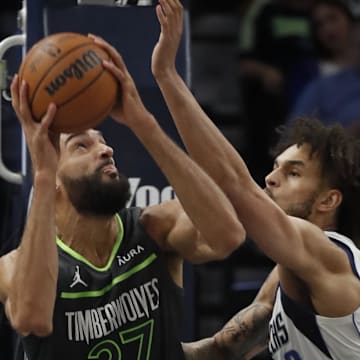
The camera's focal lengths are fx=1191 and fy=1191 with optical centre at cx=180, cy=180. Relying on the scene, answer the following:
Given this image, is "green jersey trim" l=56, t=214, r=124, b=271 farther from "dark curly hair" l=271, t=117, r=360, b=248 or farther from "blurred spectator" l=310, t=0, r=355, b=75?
"blurred spectator" l=310, t=0, r=355, b=75

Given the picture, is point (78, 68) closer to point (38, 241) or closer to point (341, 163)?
point (38, 241)

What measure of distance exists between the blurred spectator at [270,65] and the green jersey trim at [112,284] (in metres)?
3.46

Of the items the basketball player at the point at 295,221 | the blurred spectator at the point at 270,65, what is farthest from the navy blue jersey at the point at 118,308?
the blurred spectator at the point at 270,65

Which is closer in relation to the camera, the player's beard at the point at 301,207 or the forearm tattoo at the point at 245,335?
→ the player's beard at the point at 301,207

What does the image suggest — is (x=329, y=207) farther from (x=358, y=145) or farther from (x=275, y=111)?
(x=275, y=111)

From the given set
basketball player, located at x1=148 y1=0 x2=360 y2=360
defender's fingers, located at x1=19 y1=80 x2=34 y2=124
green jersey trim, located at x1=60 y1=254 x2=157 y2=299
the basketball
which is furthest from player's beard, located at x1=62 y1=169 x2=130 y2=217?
defender's fingers, located at x1=19 y1=80 x2=34 y2=124

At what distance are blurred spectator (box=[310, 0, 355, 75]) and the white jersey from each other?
3212 millimetres

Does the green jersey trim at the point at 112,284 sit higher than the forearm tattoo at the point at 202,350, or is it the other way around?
the green jersey trim at the point at 112,284

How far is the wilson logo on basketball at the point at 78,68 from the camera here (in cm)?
366

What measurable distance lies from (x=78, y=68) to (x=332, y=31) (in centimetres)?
395

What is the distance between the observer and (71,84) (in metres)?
3.66

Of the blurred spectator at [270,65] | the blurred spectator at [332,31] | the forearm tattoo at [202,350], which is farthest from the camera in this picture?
the blurred spectator at [270,65]

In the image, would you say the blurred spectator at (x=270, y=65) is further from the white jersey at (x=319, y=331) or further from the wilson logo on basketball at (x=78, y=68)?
the wilson logo on basketball at (x=78, y=68)

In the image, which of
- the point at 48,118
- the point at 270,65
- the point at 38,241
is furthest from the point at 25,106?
the point at 270,65
